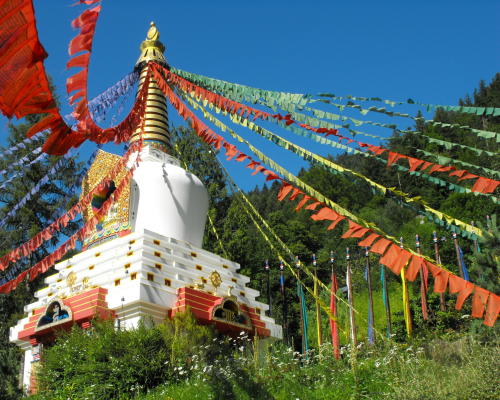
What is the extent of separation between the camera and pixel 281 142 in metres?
8.81

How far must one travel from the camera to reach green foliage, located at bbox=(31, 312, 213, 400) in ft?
29.7

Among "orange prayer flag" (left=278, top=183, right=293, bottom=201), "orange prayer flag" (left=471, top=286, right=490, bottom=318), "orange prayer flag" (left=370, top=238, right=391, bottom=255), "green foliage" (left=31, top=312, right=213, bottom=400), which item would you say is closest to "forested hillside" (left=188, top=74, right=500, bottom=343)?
"orange prayer flag" (left=278, top=183, right=293, bottom=201)

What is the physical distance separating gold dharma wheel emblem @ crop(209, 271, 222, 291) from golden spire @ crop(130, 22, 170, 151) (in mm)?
4070

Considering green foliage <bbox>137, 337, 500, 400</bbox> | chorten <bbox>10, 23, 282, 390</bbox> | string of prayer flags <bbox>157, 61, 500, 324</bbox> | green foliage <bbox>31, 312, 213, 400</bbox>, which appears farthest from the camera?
chorten <bbox>10, 23, 282, 390</bbox>

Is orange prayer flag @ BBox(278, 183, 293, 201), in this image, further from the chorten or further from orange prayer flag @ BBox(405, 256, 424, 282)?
the chorten

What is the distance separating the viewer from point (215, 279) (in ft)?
45.4

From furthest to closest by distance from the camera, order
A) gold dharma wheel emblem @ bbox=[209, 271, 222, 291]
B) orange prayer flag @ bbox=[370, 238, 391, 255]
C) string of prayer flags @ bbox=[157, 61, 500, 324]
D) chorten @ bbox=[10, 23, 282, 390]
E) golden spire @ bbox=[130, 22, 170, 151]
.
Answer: golden spire @ bbox=[130, 22, 170, 151], gold dharma wheel emblem @ bbox=[209, 271, 222, 291], chorten @ bbox=[10, 23, 282, 390], string of prayer flags @ bbox=[157, 61, 500, 324], orange prayer flag @ bbox=[370, 238, 391, 255]

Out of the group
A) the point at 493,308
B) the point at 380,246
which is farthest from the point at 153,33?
the point at 493,308

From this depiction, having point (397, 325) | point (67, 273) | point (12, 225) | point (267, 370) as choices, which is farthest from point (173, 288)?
point (12, 225)

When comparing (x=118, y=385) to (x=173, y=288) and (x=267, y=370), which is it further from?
(x=173, y=288)

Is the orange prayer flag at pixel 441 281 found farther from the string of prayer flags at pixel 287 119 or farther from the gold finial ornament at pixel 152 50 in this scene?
the gold finial ornament at pixel 152 50

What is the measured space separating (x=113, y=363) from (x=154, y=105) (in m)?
9.00

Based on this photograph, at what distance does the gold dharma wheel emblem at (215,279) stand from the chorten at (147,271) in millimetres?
26

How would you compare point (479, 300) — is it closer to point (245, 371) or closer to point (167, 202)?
point (245, 371)
